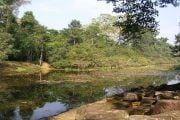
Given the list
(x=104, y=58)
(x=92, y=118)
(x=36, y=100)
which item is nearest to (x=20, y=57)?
(x=104, y=58)

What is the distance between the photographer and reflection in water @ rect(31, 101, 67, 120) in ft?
80.1

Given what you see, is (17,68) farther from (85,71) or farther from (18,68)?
(85,71)

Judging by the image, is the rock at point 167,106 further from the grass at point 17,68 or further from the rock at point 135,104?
the grass at point 17,68

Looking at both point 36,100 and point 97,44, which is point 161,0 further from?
point 97,44

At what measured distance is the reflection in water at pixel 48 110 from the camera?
24403 mm

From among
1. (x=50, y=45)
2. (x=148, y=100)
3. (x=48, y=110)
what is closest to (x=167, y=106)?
(x=148, y=100)

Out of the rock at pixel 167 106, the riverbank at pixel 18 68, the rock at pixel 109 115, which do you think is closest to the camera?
the rock at pixel 109 115

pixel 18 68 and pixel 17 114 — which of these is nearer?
pixel 17 114

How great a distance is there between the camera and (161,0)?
22.3 m

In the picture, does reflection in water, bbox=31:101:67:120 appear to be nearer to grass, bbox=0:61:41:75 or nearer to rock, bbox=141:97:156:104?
rock, bbox=141:97:156:104

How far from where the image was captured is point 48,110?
26.6 meters

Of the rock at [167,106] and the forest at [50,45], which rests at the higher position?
the forest at [50,45]

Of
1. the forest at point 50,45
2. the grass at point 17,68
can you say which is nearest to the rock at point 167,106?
the forest at point 50,45

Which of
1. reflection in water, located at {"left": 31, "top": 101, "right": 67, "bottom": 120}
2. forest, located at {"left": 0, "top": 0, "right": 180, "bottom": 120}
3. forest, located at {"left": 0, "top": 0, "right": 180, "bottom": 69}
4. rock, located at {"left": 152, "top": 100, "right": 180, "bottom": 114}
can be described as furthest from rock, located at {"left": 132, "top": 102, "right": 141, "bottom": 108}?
forest, located at {"left": 0, "top": 0, "right": 180, "bottom": 69}
